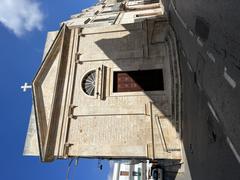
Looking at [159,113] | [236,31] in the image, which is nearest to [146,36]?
[159,113]

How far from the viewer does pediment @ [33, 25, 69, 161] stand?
12.1 m

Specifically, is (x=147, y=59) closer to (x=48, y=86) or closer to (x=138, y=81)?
(x=138, y=81)

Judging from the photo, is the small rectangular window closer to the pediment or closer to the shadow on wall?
the shadow on wall

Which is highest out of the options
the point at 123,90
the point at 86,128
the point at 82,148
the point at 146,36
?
the point at 146,36

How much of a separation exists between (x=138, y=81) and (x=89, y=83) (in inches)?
98.1

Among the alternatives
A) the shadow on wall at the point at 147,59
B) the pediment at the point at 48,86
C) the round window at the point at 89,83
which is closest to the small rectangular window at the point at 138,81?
the shadow on wall at the point at 147,59

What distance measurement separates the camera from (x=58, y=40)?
13.4m

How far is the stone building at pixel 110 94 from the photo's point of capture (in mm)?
10828

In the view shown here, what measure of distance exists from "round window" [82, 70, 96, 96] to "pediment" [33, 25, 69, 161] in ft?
4.08

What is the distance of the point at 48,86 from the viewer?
13.3 metres

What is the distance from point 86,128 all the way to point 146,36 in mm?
5150

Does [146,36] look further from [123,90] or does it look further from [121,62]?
[123,90]

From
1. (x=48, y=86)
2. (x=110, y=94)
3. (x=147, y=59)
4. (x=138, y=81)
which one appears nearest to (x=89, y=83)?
(x=110, y=94)

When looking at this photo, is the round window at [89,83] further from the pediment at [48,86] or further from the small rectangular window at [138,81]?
the pediment at [48,86]
